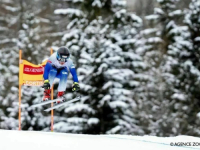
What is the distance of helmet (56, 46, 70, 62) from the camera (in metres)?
9.83

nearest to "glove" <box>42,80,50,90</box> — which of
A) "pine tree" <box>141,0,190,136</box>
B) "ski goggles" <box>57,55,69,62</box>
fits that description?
"ski goggles" <box>57,55,69,62</box>

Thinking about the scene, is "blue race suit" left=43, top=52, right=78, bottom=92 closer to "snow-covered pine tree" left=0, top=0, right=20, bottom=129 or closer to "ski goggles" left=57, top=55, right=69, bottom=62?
"ski goggles" left=57, top=55, right=69, bottom=62

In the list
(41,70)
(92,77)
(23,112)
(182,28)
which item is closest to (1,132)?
(41,70)

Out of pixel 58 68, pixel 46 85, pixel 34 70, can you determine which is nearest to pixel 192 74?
pixel 34 70

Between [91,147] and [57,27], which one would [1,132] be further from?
[57,27]

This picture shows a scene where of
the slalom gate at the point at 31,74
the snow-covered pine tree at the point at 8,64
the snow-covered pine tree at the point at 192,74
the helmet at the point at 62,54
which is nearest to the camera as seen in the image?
the helmet at the point at 62,54

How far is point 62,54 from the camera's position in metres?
9.84

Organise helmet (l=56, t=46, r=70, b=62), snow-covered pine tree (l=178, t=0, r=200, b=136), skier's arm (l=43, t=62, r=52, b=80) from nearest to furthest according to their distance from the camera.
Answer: helmet (l=56, t=46, r=70, b=62), skier's arm (l=43, t=62, r=52, b=80), snow-covered pine tree (l=178, t=0, r=200, b=136)

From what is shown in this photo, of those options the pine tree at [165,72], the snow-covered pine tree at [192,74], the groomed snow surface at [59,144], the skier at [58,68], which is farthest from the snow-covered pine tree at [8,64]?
the groomed snow surface at [59,144]

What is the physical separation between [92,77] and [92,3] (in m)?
4.91

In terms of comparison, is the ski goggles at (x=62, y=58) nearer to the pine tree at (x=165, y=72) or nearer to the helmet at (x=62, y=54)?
the helmet at (x=62, y=54)

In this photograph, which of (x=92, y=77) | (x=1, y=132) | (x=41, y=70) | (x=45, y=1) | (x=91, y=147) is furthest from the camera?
(x=45, y=1)

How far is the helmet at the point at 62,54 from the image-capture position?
387 inches

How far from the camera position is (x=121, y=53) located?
22.0 meters
